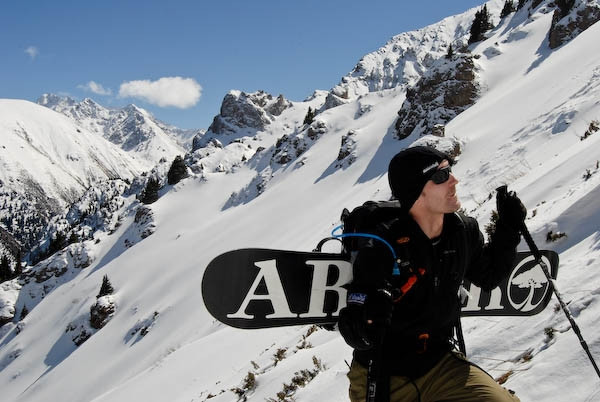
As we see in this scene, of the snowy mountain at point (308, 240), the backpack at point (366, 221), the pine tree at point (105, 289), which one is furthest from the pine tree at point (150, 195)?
the backpack at point (366, 221)

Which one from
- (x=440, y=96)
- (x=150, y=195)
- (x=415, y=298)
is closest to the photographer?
(x=415, y=298)

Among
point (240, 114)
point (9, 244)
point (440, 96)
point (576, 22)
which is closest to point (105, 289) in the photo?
point (440, 96)

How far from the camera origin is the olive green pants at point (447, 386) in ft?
7.79

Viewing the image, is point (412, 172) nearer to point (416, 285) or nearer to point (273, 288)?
point (416, 285)

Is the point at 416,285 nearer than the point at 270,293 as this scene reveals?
Yes

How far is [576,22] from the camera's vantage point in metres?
28.3

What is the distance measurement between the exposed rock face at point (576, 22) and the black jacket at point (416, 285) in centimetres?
3300

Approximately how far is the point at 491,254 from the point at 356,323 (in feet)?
5.04

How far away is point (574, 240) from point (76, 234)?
8785 centimetres

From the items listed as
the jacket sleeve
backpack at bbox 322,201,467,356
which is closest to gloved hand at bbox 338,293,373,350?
backpack at bbox 322,201,467,356

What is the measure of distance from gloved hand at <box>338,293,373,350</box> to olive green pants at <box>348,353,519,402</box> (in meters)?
0.48

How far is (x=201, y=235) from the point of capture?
1698 inches

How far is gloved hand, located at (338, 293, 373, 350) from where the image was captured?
2.29 metres

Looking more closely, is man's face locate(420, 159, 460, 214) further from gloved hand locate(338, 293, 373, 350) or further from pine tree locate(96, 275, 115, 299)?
pine tree locate(96, 275, 115, 299)
